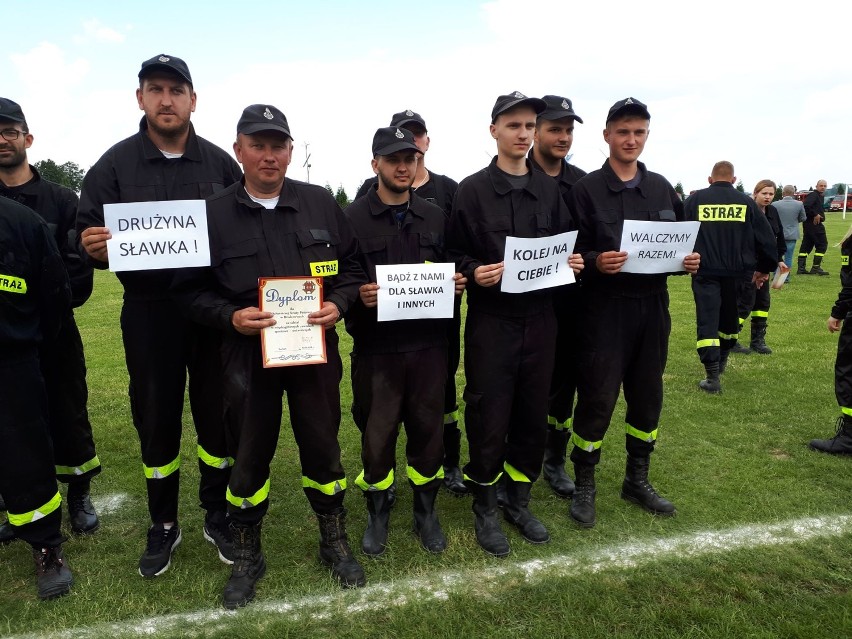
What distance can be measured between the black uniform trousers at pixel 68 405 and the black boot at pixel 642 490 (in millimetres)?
4007

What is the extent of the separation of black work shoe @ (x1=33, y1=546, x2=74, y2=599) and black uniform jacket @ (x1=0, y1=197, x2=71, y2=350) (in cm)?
123

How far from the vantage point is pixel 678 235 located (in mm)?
3932

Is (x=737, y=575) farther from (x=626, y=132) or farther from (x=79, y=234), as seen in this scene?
(x=79, y=234)

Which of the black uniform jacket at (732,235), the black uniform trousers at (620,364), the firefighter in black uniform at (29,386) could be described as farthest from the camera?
the black uniform jacket at (732,235)

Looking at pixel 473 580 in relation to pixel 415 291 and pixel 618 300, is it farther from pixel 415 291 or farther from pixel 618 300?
pixel 618 300

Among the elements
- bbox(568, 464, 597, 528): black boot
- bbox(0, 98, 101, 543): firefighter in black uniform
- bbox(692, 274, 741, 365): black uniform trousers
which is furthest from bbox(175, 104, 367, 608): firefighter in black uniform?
bbox(692, 274, 741, 365): black uniform trousers

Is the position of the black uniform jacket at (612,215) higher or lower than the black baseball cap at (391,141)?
lower

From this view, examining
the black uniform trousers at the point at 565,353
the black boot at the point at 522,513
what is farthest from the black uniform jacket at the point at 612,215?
the black boot at the point at 522,513

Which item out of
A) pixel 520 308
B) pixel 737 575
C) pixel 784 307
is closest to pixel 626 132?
pixel 520 308

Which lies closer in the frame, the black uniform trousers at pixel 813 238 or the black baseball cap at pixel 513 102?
the black baseball cap at pixel 513 102

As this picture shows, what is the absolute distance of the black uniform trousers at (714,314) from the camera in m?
7.11

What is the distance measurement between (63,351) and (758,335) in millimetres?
9203

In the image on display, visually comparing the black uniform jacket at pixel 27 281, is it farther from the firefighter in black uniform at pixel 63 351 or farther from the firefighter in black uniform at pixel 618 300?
the firefighter in black uniform at pixel 618 300

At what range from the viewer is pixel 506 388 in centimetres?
381
